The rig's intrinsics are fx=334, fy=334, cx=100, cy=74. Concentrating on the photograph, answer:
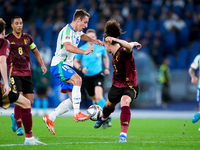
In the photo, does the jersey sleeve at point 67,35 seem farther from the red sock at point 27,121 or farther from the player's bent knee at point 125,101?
the red sock at point 27,121

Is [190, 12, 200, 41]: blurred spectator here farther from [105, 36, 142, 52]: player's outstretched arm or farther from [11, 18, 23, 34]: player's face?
[105, 36, 142, 52]: player's outstretched arm

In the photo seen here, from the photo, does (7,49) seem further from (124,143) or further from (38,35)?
(38,35)

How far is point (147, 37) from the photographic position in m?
18.5

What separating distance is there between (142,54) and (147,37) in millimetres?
1853

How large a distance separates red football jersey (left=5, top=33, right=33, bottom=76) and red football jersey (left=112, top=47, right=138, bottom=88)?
7.26 ft

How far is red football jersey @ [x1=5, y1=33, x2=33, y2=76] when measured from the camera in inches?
290

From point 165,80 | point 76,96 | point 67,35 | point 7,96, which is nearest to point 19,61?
point 67,35

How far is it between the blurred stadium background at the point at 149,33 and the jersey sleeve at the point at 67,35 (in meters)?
9.64

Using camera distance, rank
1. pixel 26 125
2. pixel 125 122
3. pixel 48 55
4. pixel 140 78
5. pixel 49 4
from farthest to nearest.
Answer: pixel 49 4 → pixel 48 55 → pixel 140 78 → pixel 125 122 → pixel 26 125

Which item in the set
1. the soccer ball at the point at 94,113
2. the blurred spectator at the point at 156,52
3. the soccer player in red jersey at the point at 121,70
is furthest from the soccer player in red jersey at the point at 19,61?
the blurred spectator at the point at 156,52

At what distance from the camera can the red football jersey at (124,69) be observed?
6.27 meters

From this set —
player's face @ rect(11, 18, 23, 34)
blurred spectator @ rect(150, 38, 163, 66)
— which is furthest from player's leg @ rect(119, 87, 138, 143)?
blurred spectator @ rect(150, 38, 163, 66)

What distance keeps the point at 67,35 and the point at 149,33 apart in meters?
12.5

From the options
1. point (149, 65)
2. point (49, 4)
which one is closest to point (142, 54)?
point (149, 65)
